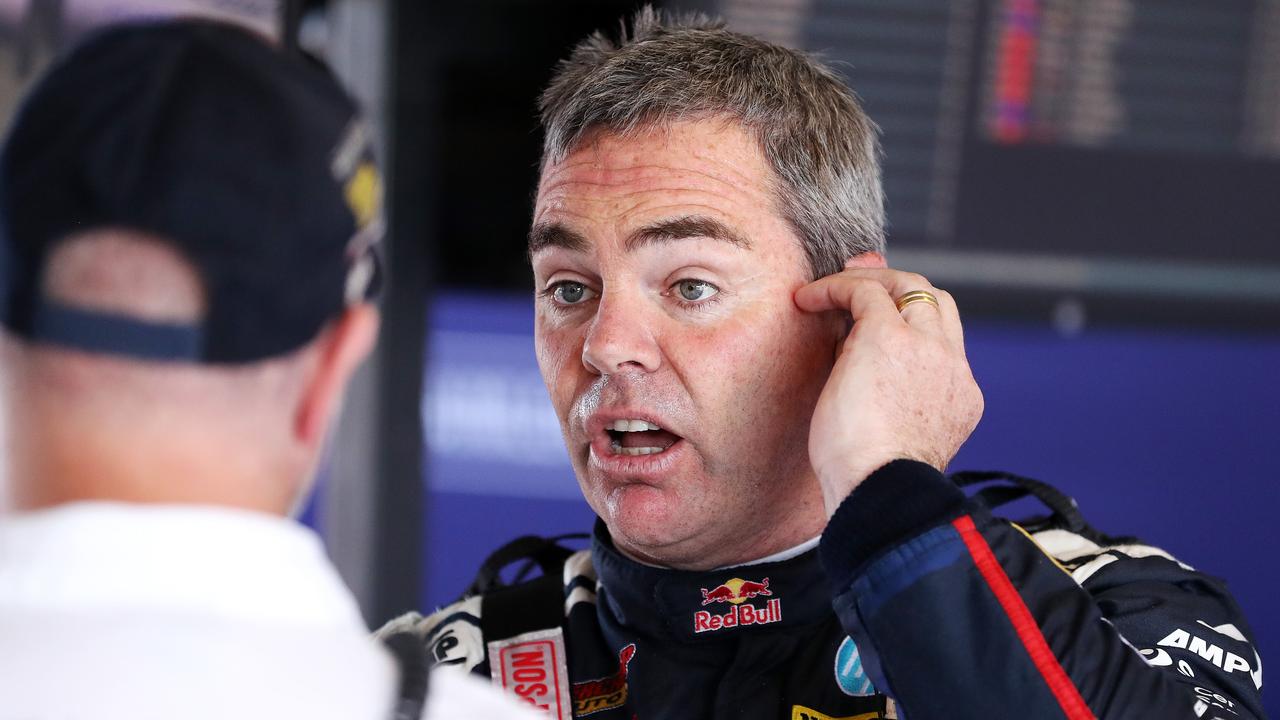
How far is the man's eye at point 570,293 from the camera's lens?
1.49m

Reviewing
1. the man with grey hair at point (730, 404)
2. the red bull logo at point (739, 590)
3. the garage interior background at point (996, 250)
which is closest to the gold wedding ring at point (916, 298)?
the man with grey hair at point (730, 404)

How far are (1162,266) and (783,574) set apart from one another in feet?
5.00

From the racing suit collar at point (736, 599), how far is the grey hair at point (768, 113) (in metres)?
0.33

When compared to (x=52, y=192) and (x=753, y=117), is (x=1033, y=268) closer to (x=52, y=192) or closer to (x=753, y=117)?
(x=753, y=117)

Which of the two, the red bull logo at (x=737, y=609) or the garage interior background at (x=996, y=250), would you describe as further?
the garage interior background at (x=996, y=250)

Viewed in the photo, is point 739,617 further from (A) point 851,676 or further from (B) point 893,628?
(B) point 893,628

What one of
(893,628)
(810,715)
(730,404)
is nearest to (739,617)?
(810,715)

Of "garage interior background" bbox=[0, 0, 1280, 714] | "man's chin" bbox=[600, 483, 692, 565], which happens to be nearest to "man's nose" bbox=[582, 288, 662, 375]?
"man's chin" bbox=[600, 483, 692, 565]

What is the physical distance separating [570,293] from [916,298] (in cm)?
39

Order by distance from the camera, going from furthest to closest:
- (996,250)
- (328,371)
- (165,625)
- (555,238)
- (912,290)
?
(996,250) → (555,238) → (912,290) → (328,371) → (165,625)

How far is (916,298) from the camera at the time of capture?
4.42 feet

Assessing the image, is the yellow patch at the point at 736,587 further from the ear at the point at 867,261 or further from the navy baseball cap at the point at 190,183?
the navy baseball cap at the point at 190,183

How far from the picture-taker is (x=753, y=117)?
1.48 metres

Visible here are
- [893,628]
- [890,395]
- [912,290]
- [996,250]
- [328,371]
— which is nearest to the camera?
[328,371]
